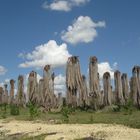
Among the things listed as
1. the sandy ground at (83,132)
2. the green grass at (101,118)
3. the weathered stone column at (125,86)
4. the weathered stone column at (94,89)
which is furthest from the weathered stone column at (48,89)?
the sandy ground at (83,132)

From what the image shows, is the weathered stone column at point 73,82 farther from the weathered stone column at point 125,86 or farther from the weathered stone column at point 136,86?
the weathered stone column at point 125,86

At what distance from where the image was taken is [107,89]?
5862 cm

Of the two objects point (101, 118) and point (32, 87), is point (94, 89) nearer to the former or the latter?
point (32, 87)

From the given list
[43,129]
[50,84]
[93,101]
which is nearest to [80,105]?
[93,101]

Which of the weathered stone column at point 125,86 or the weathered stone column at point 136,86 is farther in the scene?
the weathered stone column at point 125,86

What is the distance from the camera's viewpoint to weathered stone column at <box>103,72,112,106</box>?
57.5 m

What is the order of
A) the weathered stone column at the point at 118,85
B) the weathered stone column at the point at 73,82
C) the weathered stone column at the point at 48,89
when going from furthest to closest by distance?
the weathered stone column at the point at 118,85
the weathered stone column at the point at 48,89
the weathered stone column at the point at 73,82

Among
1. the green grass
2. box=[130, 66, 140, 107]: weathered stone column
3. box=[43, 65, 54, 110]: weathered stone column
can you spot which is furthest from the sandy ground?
box=[130, 66, 140, 107]: weathered stone column

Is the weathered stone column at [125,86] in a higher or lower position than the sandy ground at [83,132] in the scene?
higher

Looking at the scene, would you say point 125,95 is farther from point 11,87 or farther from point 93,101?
point 11,87

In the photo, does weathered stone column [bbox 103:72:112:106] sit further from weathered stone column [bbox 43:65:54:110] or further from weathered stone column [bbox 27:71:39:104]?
weathered stone column [bbox 27:71:39:104]

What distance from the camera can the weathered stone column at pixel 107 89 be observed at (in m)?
57.5

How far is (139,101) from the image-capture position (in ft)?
181

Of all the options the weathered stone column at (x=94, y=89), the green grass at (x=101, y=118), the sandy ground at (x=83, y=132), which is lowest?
the sandy ground at (x=83, y=132)
